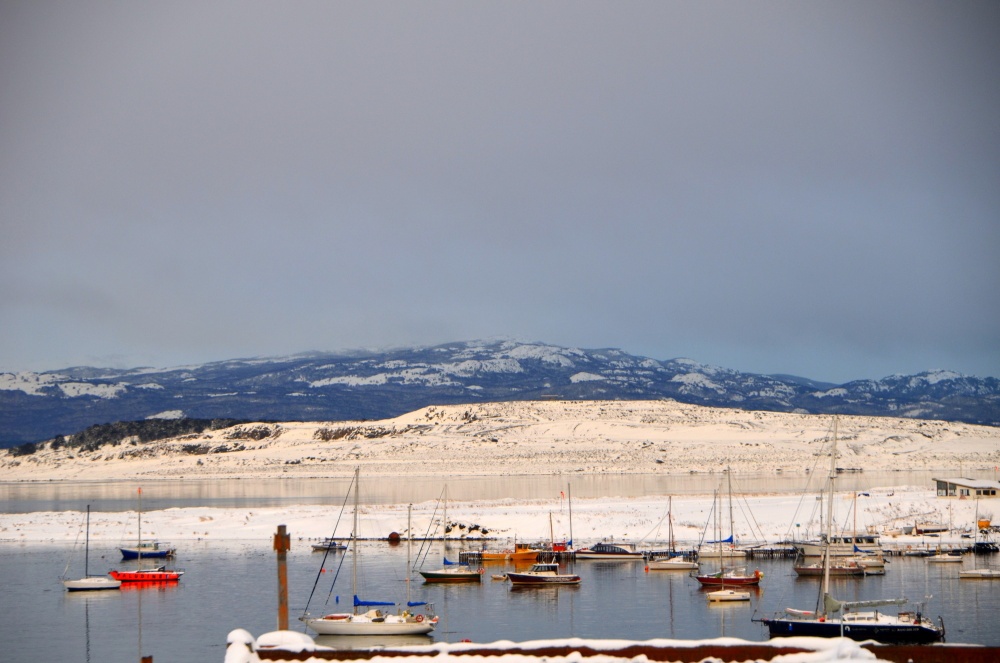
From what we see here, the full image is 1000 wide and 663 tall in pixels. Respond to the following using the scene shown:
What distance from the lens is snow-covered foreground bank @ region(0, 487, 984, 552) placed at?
2489 inches

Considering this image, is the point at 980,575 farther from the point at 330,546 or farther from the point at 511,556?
the point at 330,546

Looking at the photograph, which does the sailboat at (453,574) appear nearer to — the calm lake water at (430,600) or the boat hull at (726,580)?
the calm lake water at (430,600)

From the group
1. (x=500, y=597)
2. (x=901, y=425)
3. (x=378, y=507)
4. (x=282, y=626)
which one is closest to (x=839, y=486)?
(x=378, y=507)

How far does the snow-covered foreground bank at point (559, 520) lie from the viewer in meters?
63.2

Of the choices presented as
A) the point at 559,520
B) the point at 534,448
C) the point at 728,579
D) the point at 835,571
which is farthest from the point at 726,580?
the point at 534,448

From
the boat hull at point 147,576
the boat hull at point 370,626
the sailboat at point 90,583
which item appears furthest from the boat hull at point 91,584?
the boat hull at point 370,626

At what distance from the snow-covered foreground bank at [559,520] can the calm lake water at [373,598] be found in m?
3.35

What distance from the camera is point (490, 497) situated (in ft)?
285

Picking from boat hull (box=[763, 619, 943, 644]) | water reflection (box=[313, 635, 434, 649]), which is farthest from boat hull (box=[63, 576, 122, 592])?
boat hull (box=[763, 619, 943, 644])

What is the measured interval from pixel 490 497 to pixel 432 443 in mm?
74659

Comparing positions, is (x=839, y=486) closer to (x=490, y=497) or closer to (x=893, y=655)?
(x=490, y=497)

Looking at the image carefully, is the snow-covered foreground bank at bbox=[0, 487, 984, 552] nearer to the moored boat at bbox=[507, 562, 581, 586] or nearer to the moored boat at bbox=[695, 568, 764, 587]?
the moored boat at bbox=[507, 562, 581, 586]

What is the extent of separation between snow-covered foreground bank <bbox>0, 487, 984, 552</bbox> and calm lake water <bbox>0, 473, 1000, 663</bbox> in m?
3.35

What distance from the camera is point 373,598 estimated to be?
4484cm
